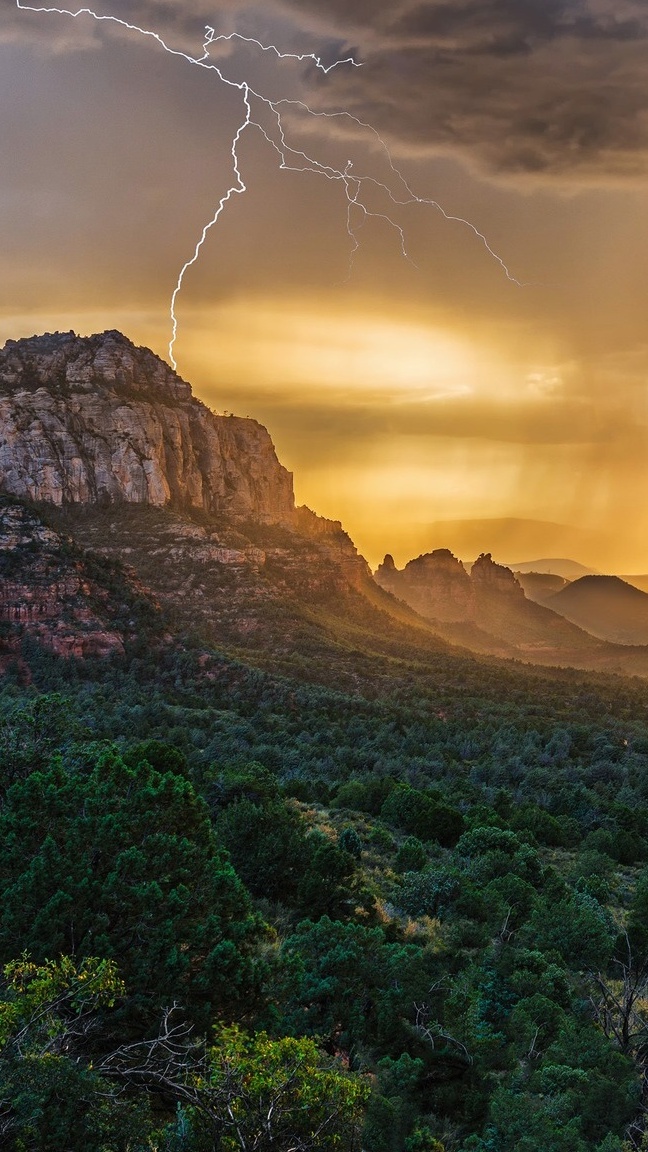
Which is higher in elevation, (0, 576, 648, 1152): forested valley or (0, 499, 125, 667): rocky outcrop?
(0, 499, 125, 667): rocky outcrop

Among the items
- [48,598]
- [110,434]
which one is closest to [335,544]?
[110,434]

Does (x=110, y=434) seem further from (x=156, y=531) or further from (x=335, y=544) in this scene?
(x=335, y=544)

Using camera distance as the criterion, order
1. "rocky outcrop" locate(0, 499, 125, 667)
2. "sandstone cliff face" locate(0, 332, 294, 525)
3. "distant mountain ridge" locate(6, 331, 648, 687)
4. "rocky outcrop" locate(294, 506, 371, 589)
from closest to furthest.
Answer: "rocky outcrop" locate(0, 499, 125, 667), "distant mountain ridge" locate(6, 331, 648, 687), "sandstone cliff face" locate(0, 332, 294, 525), "rocky outcrop" locate(294, 506, 371, 589)

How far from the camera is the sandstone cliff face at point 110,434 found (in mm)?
112688

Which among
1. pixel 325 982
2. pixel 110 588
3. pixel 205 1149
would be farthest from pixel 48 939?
pixel 110 588

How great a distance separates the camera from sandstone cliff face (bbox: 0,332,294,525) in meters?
113

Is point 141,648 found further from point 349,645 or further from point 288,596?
point 288,596

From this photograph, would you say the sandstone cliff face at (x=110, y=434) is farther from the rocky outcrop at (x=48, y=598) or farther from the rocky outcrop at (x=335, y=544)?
the rocky outcrop at (x=48, y=598)

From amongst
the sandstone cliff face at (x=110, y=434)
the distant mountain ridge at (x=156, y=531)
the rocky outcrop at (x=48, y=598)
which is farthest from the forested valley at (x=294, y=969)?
the sandstone cliff face at (x=110, y=434)

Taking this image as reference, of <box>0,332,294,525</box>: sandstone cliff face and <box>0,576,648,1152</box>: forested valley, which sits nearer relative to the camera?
<box>0,576,648,1152</box>: forested valley

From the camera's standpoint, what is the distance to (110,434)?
398 feet

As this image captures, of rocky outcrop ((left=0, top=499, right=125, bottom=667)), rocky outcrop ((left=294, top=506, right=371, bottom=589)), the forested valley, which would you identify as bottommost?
the forested valley

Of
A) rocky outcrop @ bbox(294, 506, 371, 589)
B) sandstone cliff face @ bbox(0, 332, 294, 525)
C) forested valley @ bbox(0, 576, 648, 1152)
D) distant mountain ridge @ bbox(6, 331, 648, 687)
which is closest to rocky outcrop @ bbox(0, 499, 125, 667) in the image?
distant mountain ridge @ bbox(6, 331, 648, 687)

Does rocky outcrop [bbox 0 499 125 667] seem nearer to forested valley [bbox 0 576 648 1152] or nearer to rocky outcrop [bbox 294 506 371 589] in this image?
forested valley [bbox 0 576 648 1152]
